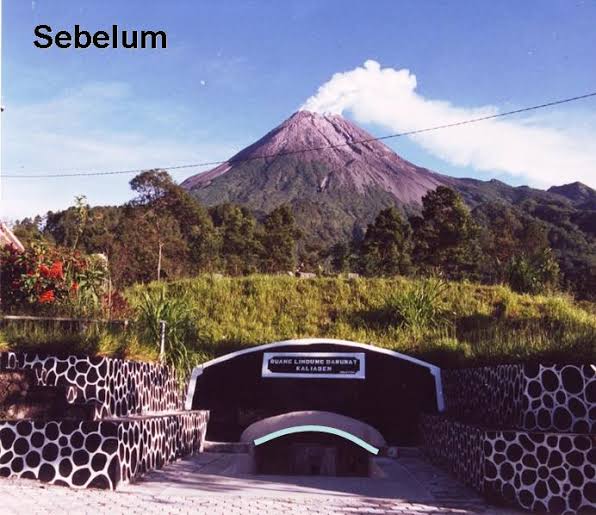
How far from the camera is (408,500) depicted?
718 centimetres

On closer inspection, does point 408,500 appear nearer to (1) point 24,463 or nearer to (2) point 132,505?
(2) point 132,505

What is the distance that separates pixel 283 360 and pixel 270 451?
5.88 feet

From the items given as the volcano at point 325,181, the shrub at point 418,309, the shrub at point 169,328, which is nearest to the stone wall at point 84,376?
the shrub at point 169,328

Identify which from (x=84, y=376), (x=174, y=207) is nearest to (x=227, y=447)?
(x=84, y=376)

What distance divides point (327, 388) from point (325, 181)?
92.4m

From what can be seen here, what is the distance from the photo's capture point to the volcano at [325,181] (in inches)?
3435

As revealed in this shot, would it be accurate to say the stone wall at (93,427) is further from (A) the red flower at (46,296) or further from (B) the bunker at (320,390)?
(A) the red flower at (46,296)

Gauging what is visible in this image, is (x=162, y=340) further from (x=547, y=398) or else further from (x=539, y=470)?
(x=539, y=470)

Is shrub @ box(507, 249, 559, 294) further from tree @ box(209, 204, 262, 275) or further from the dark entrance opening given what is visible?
tree @ box(209, 204, 262, 275)

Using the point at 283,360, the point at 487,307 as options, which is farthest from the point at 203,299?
the point at 487,307

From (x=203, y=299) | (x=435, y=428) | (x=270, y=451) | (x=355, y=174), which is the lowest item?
(x=270, y=451)

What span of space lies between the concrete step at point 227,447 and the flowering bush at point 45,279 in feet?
10.2

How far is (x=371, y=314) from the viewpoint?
16.0m

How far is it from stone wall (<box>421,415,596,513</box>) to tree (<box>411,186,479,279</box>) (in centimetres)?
2569
